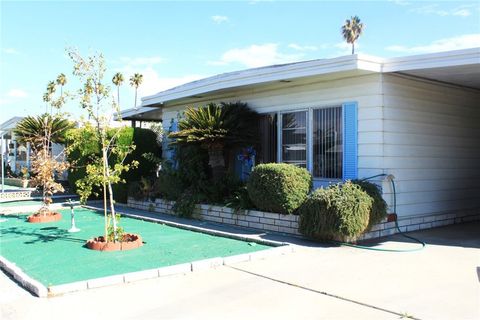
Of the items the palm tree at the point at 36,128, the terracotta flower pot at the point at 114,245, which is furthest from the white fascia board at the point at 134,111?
the terracotta flower pot at the point at 114,245

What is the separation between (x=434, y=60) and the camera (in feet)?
25.9

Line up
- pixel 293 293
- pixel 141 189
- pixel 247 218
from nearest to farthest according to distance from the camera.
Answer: pixel 293 293, pixel 247 218, pixel 141 189

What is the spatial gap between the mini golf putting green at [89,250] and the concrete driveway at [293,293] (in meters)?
0.56

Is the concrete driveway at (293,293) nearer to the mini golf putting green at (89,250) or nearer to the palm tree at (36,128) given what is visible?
the mini golf putting green at (89,250)

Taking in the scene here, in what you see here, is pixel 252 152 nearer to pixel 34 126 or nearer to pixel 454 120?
pixel 454 120

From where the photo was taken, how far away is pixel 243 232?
29.5ft

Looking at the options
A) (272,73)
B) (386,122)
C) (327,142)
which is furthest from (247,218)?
(386,122)

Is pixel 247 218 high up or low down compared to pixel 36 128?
down

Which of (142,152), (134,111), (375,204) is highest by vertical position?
(134,111)

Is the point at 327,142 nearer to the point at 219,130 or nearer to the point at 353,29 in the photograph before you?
the point at 219,130

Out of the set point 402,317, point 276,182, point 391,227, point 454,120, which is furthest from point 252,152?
point 402,317

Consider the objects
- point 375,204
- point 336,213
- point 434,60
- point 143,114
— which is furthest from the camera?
point 143,114

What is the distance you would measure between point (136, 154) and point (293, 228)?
720 cm

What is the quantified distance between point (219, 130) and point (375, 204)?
393cm
